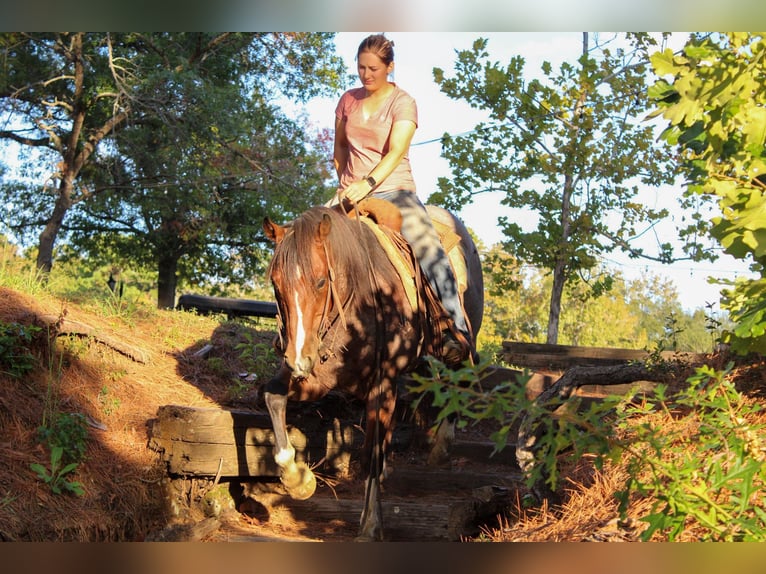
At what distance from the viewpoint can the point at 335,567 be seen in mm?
3564

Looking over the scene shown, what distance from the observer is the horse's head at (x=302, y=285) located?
506 cm

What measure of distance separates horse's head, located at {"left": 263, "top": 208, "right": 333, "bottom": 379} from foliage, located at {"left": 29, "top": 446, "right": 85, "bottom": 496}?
→ 1743 millimetres

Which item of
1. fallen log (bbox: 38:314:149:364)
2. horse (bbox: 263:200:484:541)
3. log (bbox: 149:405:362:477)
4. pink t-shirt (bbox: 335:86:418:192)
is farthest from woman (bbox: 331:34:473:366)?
fallen log (bbox: 38:314:149:364)

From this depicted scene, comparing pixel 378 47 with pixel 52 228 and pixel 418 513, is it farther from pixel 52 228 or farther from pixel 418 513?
pixel 52 228

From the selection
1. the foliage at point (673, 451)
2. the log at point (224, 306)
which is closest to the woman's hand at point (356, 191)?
the foliage at point (673, 451)

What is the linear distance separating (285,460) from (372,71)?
2923 millimetres

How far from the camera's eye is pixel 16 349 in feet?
21.3

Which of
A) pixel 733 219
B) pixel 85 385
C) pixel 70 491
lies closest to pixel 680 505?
pixel 733 219

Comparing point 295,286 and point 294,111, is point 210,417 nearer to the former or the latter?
point 295,286

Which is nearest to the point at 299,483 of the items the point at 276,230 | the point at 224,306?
the point at 276,230

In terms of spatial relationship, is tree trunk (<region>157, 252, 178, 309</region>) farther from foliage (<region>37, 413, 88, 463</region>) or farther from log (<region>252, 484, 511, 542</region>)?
log (<region>252, 484, 511, 542</region>)

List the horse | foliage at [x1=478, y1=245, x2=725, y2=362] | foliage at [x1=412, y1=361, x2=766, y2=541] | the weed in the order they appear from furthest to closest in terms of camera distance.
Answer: foliage at [x1=478, y1=245, x2=725, y2=362] < the weed < the horse < foliage at [x1=412, y1=361, x2=766, y2=541]

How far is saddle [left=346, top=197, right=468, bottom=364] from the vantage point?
19.7 ft
